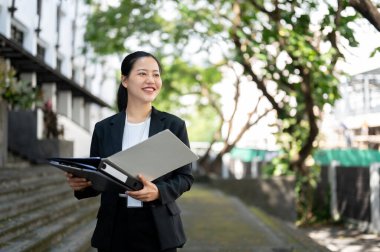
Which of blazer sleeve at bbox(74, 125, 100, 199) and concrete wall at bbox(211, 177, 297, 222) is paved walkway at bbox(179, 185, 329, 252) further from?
blazer sleeve at bbox(74, 125, 100, 199)

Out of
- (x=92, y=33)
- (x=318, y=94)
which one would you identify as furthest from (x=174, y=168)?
(x=92, y=33)

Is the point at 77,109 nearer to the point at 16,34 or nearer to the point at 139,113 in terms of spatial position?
the point at 16,34

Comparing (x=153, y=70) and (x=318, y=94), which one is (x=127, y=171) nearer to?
(x=153, y=70)

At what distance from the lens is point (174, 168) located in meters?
2.75

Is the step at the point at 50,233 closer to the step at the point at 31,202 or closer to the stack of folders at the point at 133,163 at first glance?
the step at the point at 31,202

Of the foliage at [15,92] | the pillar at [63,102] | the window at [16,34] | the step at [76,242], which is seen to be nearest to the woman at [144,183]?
the step at [76,242]

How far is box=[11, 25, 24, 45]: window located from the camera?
54.8 ft

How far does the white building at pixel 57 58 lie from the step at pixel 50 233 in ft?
17.9

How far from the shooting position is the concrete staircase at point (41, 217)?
20.2 ft

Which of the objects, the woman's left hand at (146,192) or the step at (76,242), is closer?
the woman's left hand at (146,192)

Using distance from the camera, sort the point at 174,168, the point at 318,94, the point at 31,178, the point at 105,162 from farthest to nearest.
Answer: the point at 318,94
the point at 31,178
the point at 174,168
the point at 105,162

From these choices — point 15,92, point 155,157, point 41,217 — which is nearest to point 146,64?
point 155,157

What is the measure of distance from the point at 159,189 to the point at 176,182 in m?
0.14

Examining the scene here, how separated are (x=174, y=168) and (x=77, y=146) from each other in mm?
22700
